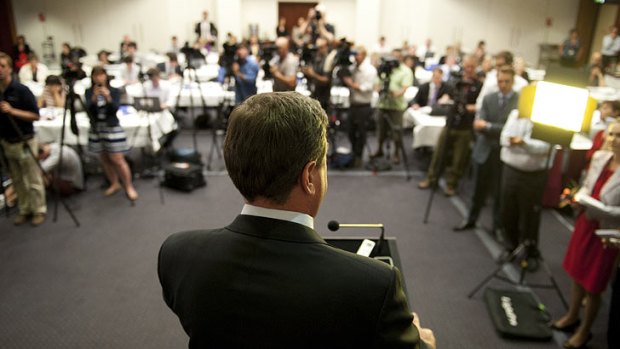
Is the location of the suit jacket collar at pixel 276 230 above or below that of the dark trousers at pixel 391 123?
above

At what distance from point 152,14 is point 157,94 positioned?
8439 mm

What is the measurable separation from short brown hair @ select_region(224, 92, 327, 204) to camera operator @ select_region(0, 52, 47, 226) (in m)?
3.74

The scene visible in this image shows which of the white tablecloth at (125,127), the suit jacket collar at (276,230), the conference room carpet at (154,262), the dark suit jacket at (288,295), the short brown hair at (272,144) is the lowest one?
the conference room carpet at (154,262)

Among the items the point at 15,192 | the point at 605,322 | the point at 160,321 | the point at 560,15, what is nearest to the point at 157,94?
the point at 15,192

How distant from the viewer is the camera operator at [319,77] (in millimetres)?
5633

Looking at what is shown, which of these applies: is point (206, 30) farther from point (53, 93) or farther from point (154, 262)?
point (154, 262)

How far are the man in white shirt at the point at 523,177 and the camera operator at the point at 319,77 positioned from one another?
253cm

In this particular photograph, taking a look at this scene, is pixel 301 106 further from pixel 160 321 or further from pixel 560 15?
pixel 560 15

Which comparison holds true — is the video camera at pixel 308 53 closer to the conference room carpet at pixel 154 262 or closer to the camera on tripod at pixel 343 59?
the camera on tripod at pixel 343 59

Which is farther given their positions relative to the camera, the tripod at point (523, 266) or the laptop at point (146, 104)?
the laptop at point (146, 104)

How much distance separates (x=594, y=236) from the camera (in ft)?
9.15

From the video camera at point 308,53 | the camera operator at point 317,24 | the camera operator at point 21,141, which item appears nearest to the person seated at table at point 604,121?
the video camera at point 308,53

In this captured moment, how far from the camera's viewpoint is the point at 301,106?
0.94 metres

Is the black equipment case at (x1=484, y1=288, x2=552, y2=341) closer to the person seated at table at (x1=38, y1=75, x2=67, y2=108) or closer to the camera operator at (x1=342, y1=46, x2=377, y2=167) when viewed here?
Answer: the camera operator at (x1=342, y1=46, x2=377, y2=167)
